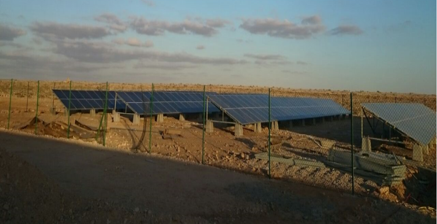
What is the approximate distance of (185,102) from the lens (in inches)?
1125

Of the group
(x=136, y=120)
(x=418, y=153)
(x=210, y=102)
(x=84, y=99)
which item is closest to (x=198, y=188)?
(x=418, y=153)

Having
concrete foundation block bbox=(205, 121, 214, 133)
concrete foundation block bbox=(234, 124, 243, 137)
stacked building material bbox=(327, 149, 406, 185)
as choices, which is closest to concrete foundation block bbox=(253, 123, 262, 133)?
concrete foundation block bbox=(234, 124, 243, 137)

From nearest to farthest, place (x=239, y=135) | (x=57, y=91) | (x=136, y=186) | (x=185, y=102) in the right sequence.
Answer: (x=136, y=186) → (x=239, y=135) → (x=57, y=91) → (x=185, y=102)

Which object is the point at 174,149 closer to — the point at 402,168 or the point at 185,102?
the point at 402,168

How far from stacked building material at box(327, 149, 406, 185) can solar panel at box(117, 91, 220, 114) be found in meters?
14.3

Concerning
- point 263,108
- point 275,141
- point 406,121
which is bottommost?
point 275,141

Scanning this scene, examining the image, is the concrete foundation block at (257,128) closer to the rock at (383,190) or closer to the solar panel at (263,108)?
the solar panel at (263,108)

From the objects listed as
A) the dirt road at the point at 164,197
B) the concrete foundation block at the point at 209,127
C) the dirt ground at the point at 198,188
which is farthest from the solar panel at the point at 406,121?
the concrete foundation block at the point at 209,127

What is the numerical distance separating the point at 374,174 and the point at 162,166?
239 inches

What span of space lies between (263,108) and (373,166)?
12950 mm

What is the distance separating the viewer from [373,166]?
34.3ft

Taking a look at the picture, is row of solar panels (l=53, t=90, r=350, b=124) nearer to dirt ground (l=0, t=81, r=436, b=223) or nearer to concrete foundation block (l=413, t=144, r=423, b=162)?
dirt ground (l=0, t=81, r=436, b=223)

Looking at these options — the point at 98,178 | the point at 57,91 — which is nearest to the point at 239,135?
the point at 98,178

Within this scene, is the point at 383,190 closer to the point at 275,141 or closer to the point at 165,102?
the point at 275,141
